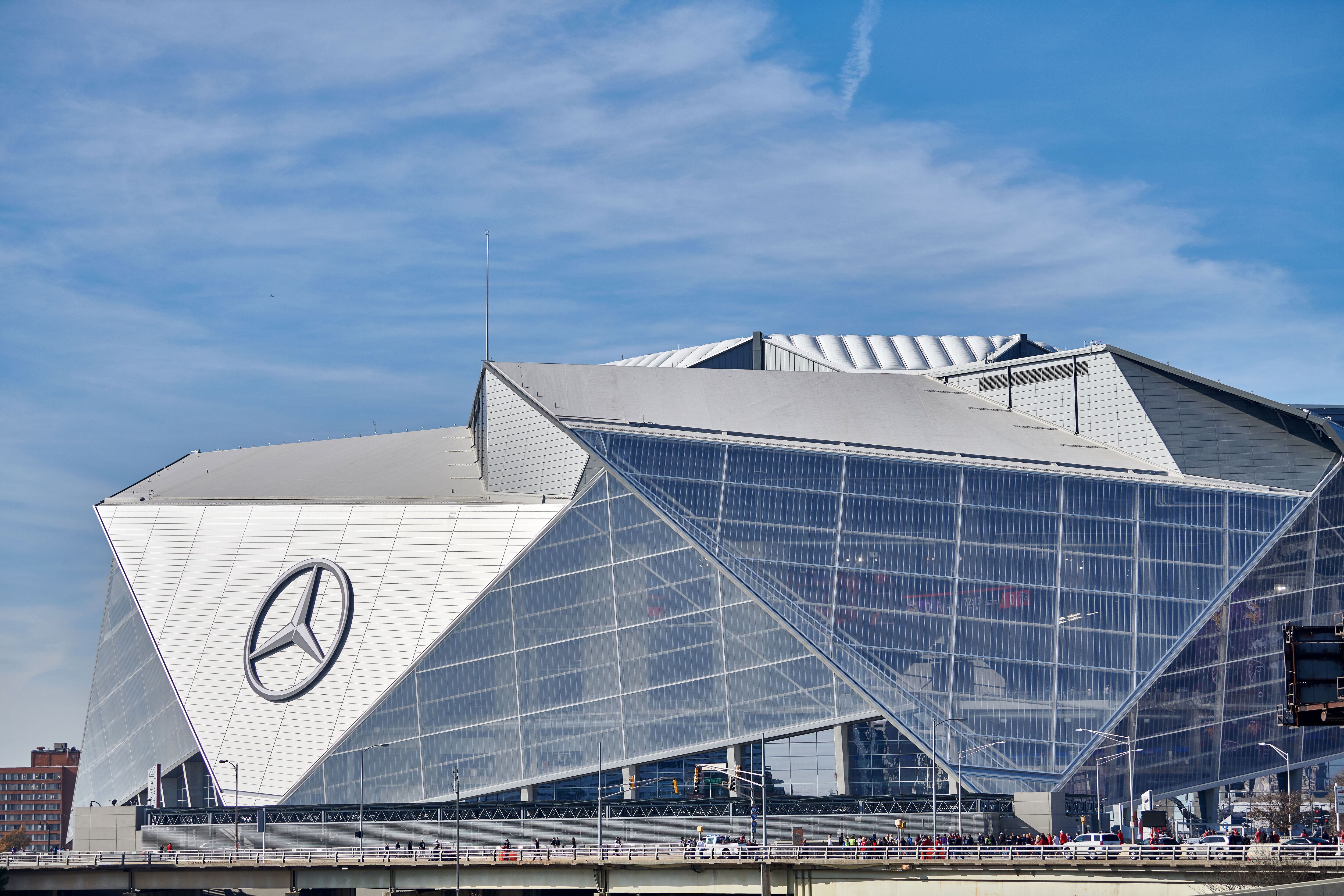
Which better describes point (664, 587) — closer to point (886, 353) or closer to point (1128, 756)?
point (1128, 756)

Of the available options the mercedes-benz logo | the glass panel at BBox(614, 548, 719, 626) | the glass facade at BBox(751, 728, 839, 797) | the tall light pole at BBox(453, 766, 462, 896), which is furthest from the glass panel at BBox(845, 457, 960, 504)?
the mercedes-benz logo

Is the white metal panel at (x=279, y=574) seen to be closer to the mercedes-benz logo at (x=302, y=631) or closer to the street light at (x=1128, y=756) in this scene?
the mercedes-benz logo at (x=302, y=631)

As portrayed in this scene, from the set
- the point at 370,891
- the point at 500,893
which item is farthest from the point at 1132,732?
the point at 370,891

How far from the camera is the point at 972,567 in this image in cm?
8962

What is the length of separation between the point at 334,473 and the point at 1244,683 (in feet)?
207

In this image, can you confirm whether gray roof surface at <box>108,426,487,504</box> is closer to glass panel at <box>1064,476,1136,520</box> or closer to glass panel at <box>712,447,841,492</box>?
glass panel at <box>712,447,841,492</box>

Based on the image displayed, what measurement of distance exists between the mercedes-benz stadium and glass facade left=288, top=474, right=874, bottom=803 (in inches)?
6.3

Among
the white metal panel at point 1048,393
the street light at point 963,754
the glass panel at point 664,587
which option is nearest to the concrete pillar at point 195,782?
the glass panel at point 664,587

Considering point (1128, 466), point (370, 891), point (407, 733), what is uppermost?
point (1128, 466)

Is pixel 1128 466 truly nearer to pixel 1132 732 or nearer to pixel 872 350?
pixel 1132 732

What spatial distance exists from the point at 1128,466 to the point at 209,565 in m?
59.6

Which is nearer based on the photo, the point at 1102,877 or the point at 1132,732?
the point at 1102,877

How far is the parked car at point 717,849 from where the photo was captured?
71000mm

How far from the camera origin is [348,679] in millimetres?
94500
